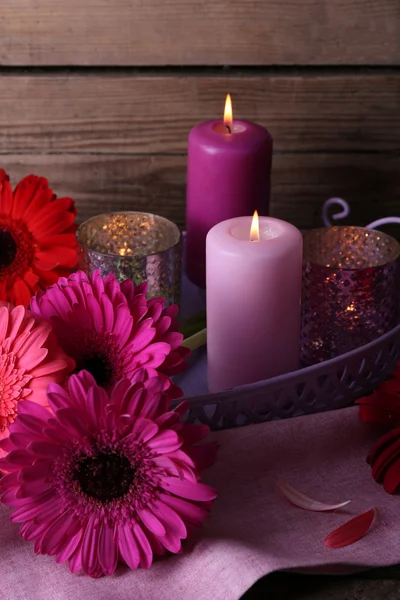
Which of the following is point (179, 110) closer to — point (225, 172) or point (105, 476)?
point (225, 172)

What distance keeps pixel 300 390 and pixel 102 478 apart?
20 cm

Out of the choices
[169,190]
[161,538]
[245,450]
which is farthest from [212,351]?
[169,190]

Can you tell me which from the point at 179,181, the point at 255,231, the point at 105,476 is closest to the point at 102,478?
the point at 105,476

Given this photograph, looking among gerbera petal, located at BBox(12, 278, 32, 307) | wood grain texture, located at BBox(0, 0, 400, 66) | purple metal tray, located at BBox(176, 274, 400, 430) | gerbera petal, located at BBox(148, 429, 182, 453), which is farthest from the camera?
wood grain texture, located at BBox(0, 0, 400, 66)

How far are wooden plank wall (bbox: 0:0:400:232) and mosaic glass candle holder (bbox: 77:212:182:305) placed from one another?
0.22 metres

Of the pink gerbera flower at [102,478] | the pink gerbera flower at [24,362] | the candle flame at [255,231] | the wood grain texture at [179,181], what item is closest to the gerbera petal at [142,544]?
the pink gerbera flower at [102,478]

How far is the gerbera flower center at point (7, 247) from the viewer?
81 cm

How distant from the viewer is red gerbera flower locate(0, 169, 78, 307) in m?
0.80

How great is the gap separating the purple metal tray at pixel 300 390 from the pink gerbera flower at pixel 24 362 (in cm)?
11

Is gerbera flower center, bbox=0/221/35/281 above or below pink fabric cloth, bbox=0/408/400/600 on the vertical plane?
above

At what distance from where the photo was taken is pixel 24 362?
59 cm

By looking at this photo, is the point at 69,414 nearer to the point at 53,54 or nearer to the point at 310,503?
the point at 310,503

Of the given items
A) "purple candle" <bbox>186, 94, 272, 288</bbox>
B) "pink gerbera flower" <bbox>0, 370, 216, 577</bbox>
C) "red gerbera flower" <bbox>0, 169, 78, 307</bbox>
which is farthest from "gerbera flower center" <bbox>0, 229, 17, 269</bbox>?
"pink gerbera flower" <bbox>0, 370, 216, 577</bbox>

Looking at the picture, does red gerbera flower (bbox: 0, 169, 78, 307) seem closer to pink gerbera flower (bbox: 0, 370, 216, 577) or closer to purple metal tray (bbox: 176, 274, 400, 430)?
purple metal tray (bbox: 176, 274, 400, 430)
